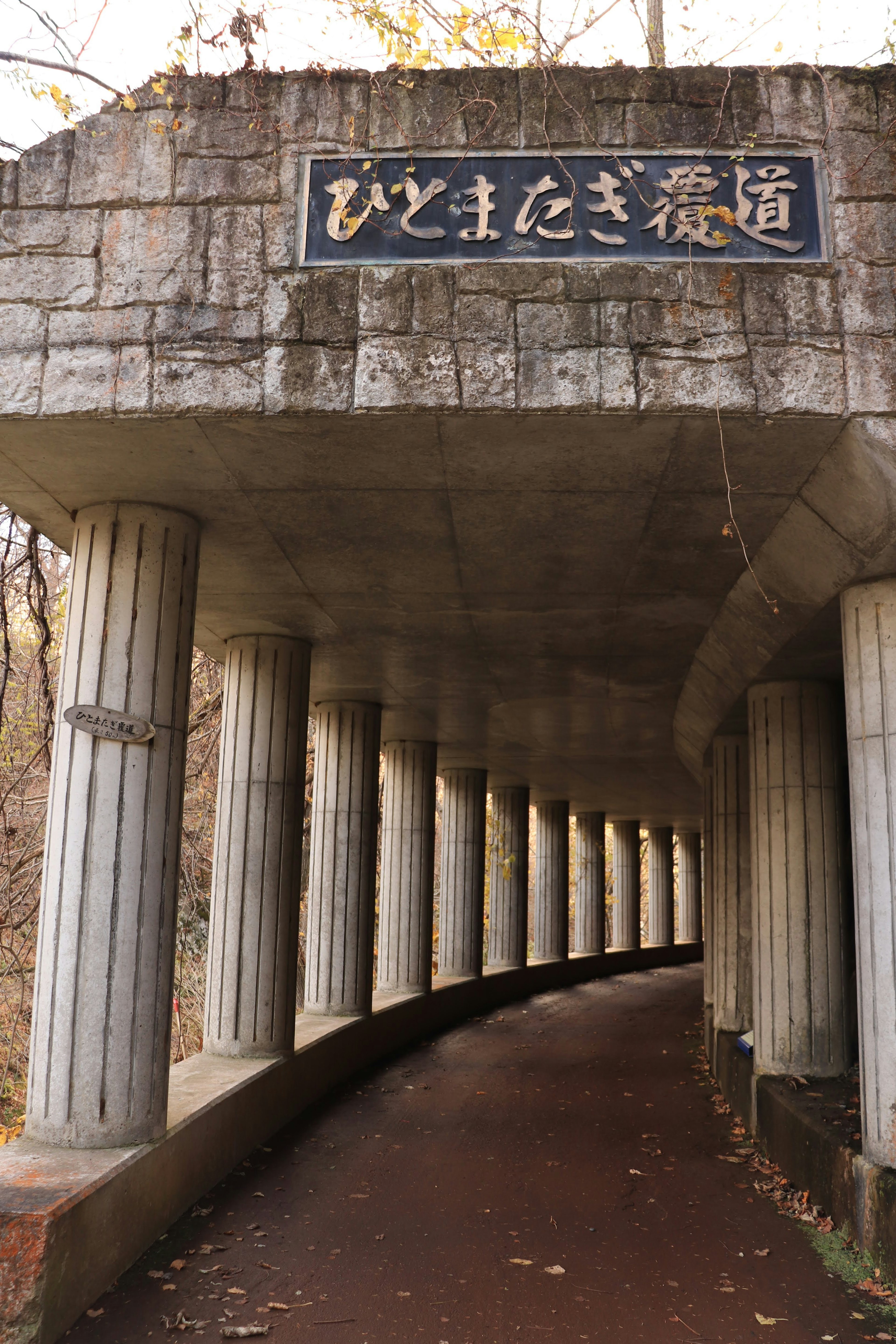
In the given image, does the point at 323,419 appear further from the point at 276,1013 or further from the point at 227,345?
the point at 276,1013

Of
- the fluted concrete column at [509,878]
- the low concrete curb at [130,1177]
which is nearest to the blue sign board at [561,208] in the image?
the low concrete curb at [130,1177]

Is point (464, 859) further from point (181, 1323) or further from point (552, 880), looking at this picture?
point (181, 1323)

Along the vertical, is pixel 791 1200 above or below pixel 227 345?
below

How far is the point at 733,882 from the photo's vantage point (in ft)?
34.1

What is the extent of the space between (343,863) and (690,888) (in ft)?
61.4

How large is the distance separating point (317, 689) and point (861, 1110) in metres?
6.40

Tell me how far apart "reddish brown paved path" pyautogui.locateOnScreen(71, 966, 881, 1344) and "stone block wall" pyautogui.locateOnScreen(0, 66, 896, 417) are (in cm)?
380

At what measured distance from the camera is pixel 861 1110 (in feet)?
17.3

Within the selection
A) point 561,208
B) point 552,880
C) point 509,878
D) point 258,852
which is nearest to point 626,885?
point 552,880

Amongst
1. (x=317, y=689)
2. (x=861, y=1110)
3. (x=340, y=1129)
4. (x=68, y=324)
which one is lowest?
(x=340, y=1129)

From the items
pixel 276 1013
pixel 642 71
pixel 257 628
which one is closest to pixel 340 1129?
pixel 276 1013

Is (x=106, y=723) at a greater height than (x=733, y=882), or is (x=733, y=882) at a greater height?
(x=106, y=723)

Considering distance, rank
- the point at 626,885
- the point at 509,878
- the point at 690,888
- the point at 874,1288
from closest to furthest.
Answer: the point at 874,1288 < the point at 509,878 < the point at 626,885 < the point at 690,888

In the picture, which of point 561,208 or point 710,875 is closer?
point 561,208
